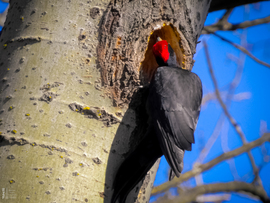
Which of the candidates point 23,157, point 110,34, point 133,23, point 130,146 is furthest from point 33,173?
point 133,23

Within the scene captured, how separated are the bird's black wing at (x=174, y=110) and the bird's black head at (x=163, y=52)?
0.49 ft

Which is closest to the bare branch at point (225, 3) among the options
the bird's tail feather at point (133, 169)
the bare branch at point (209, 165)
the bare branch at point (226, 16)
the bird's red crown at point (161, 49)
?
the bare branch at point (226, 16)

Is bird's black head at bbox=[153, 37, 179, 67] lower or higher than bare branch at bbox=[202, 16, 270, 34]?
lower

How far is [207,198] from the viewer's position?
3.97 meters

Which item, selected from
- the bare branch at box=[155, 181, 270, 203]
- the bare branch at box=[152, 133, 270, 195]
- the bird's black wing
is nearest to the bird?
the bird's black wing

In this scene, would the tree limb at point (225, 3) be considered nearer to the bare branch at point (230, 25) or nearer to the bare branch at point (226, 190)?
the bare branch at point (230, 25)

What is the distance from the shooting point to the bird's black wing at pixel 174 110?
4.05 feet

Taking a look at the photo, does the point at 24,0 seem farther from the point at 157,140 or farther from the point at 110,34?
the point at 157,140

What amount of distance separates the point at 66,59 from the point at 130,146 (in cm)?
53

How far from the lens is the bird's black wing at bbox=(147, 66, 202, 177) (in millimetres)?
1233

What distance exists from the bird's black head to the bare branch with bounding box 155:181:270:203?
6.70ft

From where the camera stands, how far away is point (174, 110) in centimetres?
132

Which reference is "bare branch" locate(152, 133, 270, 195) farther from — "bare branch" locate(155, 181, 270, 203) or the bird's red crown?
the bird's red crown

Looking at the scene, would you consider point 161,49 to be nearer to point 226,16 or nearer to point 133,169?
point 133,169
